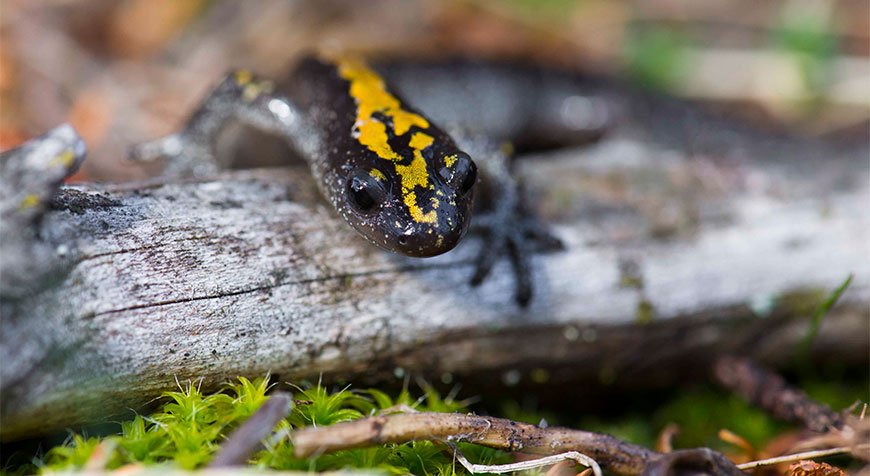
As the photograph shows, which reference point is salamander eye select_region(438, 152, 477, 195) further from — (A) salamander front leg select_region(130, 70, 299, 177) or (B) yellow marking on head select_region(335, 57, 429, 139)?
(A) salamander front leg select_region(130, 70, 299, 177)

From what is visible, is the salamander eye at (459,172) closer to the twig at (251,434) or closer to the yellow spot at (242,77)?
the twig at (251,434)

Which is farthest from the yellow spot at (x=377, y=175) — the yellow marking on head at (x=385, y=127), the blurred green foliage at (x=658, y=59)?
the blurred green foliage at (x=658, y=59)

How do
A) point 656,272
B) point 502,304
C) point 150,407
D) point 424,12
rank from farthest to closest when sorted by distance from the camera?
point 424,12 → point 656,272 → point 502,304 → point 150,407

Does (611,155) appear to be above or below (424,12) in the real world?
below

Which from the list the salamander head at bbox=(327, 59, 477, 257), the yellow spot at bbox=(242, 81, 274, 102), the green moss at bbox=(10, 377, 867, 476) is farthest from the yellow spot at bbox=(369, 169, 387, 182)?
the yellow spot at bbox=(242, 81, 274, 102)

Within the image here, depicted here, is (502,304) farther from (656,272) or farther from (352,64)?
(352,64)

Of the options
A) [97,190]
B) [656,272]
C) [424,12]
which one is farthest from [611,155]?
[424,12]
